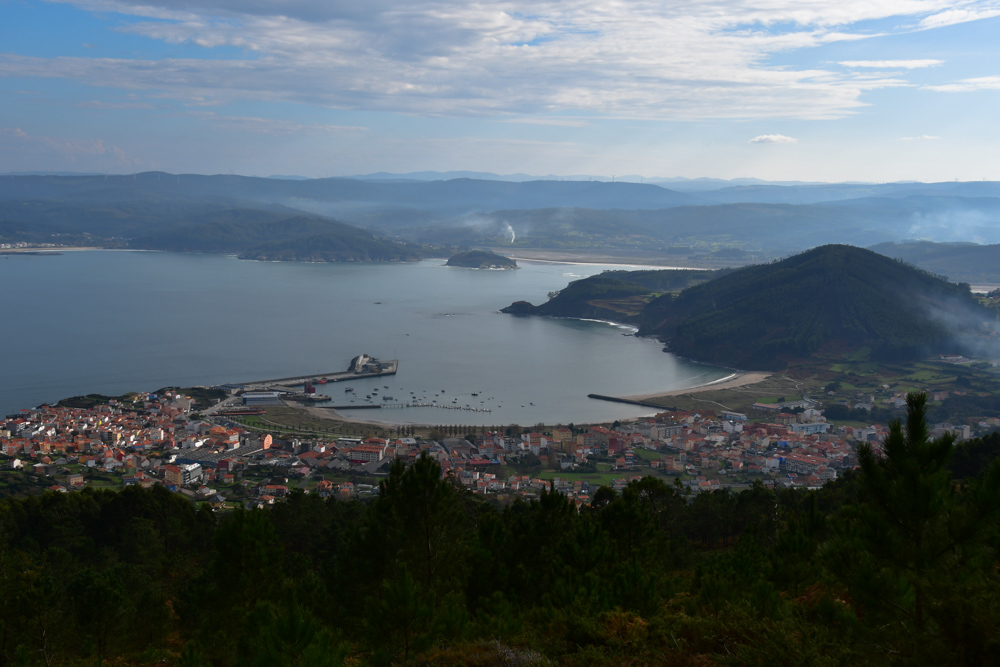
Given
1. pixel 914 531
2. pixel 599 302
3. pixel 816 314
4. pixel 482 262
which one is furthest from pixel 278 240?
pixel 914 531

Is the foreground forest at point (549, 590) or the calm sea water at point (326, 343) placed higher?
the foreground forest at point (549, 590)

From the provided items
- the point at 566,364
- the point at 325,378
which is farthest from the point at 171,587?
the point at 566,364

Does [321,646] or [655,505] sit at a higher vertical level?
[321,646]

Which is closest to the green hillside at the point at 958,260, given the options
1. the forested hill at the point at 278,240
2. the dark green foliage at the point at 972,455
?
the forested hill at the point at 278,240

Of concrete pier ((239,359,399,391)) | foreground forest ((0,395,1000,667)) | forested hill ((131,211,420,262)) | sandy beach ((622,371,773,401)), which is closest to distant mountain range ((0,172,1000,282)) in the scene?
forested hill ((131,211,420,262))

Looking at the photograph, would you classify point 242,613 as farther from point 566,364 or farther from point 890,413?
point 566,364

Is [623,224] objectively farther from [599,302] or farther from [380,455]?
[380,455]

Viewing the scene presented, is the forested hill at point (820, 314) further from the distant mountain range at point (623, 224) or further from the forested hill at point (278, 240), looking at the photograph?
the forested hill at point (278, 240)
